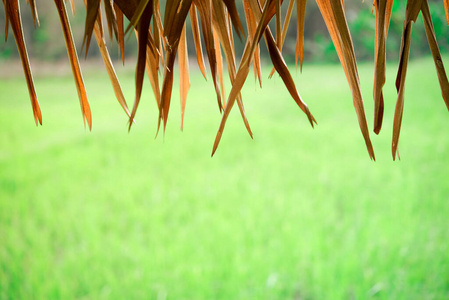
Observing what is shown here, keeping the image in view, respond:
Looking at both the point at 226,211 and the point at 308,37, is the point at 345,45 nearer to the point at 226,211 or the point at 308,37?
the point at 226,211

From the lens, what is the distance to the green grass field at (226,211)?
1216 mm

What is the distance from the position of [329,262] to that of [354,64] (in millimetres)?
1103

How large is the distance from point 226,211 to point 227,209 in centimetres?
2

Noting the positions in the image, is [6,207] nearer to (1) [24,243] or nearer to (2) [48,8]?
(1) [24,243]

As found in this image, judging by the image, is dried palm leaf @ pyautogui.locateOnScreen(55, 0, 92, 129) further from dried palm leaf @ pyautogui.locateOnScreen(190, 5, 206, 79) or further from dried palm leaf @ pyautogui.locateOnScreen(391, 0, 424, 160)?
dried palm leaf @ pyautogui.locateOnScreen(391, 0, 424, 160)

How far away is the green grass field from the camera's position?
47.9 inches

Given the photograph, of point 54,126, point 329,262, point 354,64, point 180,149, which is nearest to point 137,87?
point 354,64

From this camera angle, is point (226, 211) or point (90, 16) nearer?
point (90, 16)

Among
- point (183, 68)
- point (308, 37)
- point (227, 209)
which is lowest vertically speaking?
point (227, 209)

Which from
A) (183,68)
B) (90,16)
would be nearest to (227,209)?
(183,68)

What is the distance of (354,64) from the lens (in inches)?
11.8

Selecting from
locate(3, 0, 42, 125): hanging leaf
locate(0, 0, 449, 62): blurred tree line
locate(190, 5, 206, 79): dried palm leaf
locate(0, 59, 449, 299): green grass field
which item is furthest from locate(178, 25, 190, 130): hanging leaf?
locate(0, 0, 449, 62): blurred tree line

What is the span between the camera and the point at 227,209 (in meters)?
1.66

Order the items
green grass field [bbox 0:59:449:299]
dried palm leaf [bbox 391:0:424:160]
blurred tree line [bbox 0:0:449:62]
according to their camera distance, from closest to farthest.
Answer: dried palm leaf [bbox 391:0:424:160]
green grass field [bbox 0:59:449:299]
blurred tree line [bbox 0:0:449:62]
